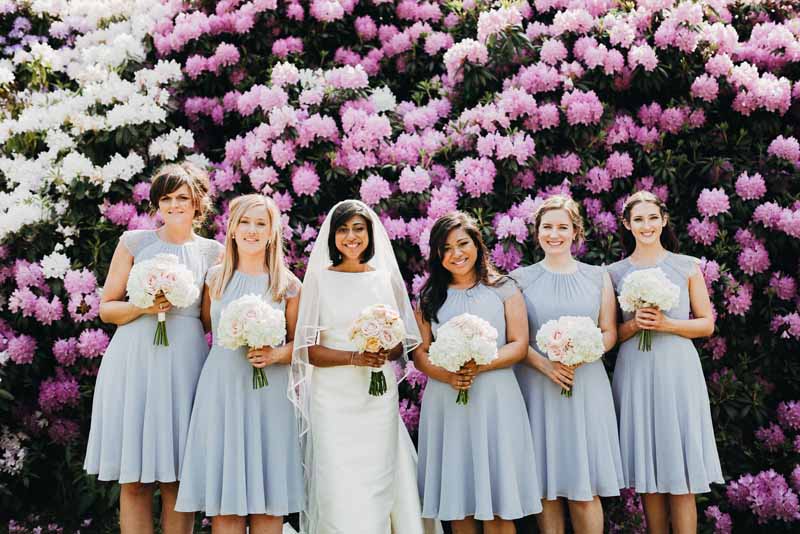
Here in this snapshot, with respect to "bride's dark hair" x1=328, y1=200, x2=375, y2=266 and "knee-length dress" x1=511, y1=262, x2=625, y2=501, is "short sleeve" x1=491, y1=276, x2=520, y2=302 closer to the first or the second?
"knee-length dress" x1=511, y1=262, x2=625, y2=501

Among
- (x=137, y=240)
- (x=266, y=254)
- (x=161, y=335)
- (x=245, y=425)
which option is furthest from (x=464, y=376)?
(x=137, y=240)

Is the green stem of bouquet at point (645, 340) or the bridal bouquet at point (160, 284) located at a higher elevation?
the bridal bouquet at point (160, 284)

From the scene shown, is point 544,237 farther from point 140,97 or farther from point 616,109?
point 140,97

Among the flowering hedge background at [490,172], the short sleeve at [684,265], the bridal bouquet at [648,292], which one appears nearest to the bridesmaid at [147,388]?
the flowering hedge background at [490,172]

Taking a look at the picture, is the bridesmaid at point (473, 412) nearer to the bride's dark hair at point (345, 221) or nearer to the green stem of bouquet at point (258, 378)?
the bride's dark hair at point (345, 221)

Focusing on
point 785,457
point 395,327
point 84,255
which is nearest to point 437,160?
point 395,327

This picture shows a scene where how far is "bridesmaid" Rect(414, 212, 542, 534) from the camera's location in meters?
4.13

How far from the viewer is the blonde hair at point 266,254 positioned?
429 cm

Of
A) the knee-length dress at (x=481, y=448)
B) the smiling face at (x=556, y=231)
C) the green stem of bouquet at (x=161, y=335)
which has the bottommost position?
the knee-length dress at (x=481, y=448)

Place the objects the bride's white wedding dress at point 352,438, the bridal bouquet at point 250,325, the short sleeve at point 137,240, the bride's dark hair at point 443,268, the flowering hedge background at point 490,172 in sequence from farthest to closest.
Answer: the flowering hedge background at point 490,172, the short sleeve at point 137,240, the bride's dark hair at point 443,268, the bride's white wedding dress at point 352,438, the bridal bouquet at point 250,325

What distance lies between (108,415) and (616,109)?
168 inches

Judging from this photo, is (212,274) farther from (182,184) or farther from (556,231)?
(556,231)

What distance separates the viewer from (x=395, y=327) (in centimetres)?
397

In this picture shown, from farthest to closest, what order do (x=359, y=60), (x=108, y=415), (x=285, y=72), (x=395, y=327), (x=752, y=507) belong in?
1. (x=359, y=60)
2. (x=285, y=72)
3. (x=752, y=507)
4. (x=108, y=415)
5. (x=395, y=327)
